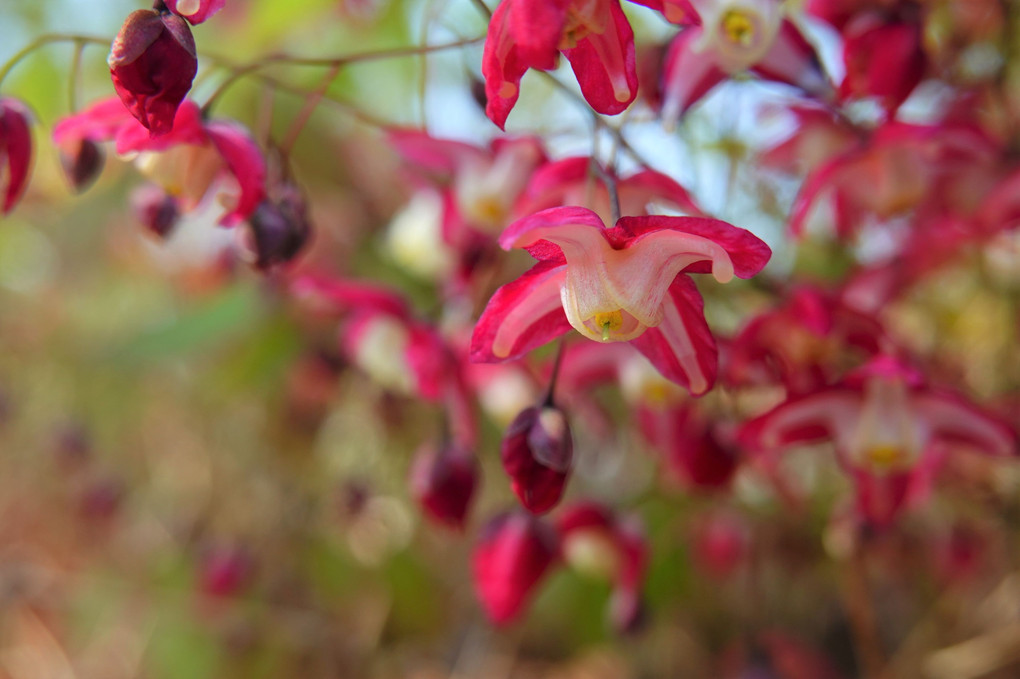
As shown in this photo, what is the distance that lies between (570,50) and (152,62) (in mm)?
209

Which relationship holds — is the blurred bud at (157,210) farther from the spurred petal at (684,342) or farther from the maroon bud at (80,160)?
the spurred petal at (684,342)

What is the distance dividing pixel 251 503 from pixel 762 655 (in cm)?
111

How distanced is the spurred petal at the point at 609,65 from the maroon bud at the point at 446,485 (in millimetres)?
360

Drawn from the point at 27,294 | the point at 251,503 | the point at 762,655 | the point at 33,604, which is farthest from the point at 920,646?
the point at 27,294

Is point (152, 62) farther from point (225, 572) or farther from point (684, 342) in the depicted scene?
point (225, 572)

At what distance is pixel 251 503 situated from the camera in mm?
1663

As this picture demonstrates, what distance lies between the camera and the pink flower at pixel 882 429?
63 cm

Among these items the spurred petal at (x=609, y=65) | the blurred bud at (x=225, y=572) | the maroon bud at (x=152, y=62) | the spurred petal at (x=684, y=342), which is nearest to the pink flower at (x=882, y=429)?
the spurred petal at (x=684, y=342)

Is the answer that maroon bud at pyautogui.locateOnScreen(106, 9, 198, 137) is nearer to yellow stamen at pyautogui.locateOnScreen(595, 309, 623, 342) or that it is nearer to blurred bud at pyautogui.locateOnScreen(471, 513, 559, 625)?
yellow stamen at pyautogui.locateOnScreen(595, 309, 623, 342)

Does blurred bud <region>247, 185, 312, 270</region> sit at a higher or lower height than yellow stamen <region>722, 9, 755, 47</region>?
lower

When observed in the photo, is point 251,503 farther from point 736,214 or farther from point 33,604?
point 736,214

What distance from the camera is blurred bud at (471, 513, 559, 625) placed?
71 cm

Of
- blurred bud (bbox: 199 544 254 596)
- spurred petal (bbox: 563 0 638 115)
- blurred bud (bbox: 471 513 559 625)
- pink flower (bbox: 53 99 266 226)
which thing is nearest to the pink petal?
pink flower (bbox: 53 99 266 226)

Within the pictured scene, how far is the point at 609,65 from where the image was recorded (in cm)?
42
